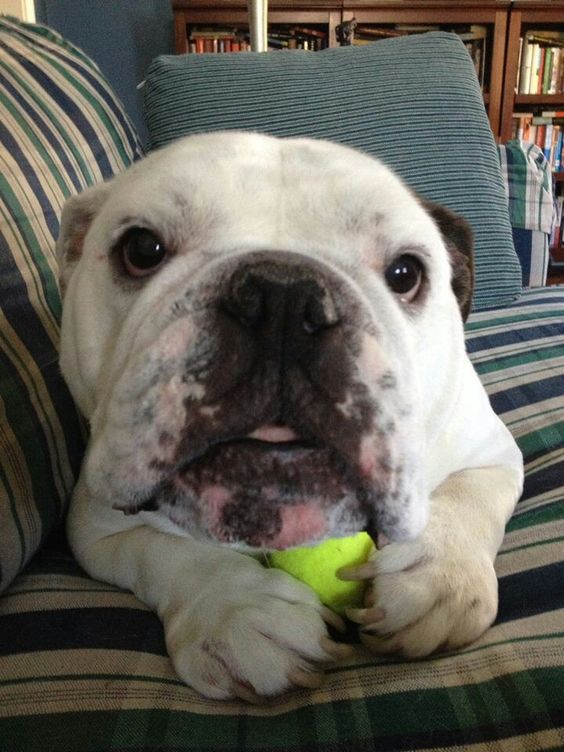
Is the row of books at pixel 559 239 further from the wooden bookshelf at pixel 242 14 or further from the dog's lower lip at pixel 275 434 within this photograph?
the dog's lower lip at pixel 275 434

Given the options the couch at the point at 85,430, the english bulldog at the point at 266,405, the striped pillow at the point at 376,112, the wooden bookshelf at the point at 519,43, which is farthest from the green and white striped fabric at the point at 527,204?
the wooden bookshelf at the point at 519,43

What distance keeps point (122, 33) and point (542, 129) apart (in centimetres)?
293

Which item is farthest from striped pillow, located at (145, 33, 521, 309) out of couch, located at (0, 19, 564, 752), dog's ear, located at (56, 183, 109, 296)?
dog's ear, located at (56, 183, 109, 296)

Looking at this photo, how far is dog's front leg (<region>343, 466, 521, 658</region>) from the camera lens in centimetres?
71

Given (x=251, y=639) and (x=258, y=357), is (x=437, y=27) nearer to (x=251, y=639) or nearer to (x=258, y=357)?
(x=258, y=357)

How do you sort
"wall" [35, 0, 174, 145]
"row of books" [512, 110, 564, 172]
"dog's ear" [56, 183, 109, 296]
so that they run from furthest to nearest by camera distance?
1. "row of books" [512, 110, 564, 172]
2. "wall" [35, 0, 174, 145]
3. "dog's ear" [56, 183, 109, 296]

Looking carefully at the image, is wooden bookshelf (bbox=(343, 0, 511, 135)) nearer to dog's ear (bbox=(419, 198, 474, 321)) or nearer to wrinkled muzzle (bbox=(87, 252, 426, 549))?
dog's ear (bbox=(419, 198, 474, 321))

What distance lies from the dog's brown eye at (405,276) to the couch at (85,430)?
371 millimetres

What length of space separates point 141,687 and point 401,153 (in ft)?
5.50

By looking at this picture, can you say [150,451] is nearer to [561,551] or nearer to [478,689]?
[478,689]

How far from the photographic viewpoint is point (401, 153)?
6.44 feet

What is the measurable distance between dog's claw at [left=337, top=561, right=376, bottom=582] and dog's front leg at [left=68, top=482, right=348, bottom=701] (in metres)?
0.04

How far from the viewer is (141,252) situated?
895mm

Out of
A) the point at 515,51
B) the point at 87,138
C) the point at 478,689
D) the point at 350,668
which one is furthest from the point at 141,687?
the point at 515,51
